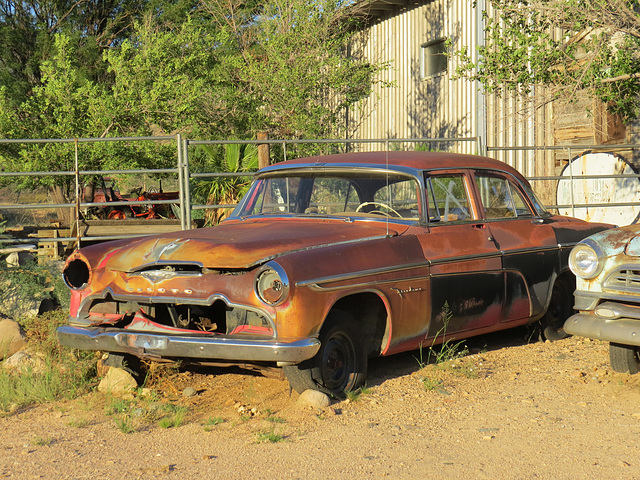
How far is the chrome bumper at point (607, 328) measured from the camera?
198 inches

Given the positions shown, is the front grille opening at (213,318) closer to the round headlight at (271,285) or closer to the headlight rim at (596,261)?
the round headlight at (271,285)

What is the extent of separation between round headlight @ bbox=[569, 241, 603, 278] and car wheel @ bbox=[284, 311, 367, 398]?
164 centimetres

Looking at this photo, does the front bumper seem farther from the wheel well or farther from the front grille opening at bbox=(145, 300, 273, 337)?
the wheel well

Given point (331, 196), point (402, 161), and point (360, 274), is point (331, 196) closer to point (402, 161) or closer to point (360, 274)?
point (402, 161)

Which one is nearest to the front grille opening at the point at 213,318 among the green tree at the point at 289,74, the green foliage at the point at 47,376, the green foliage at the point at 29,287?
the green foliage at the point at 47,376

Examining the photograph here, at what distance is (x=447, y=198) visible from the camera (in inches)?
243

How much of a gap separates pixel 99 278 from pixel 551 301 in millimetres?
4023

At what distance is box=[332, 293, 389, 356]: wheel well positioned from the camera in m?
5.41

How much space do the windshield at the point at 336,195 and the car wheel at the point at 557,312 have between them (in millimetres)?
1933

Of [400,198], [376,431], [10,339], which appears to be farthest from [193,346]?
[10,339]

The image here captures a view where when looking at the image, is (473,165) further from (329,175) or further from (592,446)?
(592,446)

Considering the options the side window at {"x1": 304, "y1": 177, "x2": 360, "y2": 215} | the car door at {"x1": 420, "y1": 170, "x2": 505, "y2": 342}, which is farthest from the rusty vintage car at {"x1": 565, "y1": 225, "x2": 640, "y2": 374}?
the side window at {"x1": 304, "y1": 177, "x2": 360, "y2": 215}

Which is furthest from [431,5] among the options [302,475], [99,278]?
[302,475]

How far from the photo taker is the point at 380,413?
4938 millimetres
